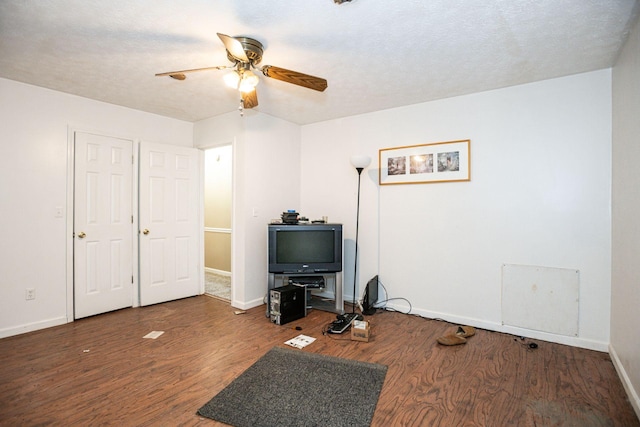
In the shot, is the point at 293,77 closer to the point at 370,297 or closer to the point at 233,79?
the point at 233,79

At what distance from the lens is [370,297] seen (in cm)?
364

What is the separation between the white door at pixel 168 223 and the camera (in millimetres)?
3955

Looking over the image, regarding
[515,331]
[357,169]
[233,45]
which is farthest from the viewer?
[357,169]

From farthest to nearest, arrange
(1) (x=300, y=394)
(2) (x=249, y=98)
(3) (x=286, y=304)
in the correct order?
(3) (x=286, y=304), (2) (x=249, y=98), (1) (x=300, y=394)

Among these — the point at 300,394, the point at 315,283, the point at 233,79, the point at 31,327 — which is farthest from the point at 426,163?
the point at 31,327

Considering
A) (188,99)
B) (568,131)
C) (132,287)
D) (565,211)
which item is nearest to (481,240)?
(565,211)

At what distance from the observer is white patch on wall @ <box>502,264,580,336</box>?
9.26 feet

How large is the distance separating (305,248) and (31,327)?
290cm

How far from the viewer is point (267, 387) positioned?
2168 millimetres

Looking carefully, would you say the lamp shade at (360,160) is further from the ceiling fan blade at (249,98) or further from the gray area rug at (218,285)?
the gray area rug at (218,285)

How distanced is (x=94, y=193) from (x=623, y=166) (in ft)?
16.6

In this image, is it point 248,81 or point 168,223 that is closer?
point 248,81

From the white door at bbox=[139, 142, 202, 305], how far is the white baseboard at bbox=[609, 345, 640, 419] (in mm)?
4513

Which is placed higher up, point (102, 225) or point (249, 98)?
point (249, 98)
